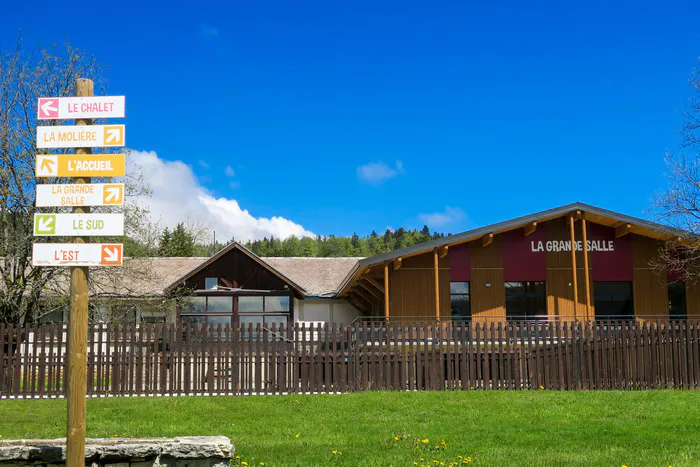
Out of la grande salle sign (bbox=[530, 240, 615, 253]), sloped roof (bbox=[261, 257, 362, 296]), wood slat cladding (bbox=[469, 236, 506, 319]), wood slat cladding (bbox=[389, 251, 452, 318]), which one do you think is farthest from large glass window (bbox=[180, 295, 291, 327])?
la grande salle sign (bbox=[530, 240, 615, 253])

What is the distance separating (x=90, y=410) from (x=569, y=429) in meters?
8.67

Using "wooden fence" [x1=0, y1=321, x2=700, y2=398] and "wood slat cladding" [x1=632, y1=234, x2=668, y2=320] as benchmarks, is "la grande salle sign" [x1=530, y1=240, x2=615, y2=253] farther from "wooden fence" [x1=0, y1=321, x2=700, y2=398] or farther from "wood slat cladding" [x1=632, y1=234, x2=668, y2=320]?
"wooden fence" [x1=0, y1=321, x2=700, y2=398]

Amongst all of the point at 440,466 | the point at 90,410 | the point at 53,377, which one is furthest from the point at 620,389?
the point at 53,377

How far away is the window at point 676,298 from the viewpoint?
24.8m

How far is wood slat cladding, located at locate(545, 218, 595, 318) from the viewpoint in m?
24.7

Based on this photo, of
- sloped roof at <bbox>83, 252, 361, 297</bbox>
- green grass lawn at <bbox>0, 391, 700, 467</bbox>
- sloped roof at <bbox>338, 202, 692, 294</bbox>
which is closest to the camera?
green grass lawn at <bbox>0, 391, 700, 467</bbox>

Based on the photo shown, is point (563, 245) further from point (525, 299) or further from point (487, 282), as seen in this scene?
point (487, 282)

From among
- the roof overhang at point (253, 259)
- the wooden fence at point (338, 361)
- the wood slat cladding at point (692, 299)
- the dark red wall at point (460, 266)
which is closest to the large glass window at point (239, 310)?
the roof overhang at point (253, 259)

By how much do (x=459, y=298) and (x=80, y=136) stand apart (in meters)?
19.7

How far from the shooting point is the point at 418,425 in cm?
1062

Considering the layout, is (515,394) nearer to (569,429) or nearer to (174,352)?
(569,429)

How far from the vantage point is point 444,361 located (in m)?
15.9

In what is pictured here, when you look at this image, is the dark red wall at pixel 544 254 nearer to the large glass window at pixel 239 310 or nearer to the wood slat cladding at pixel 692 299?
the wood slat cladding at pixel 692 299

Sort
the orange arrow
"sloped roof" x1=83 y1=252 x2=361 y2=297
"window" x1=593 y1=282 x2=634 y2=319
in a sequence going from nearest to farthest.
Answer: the orange arrow, "window" x1=593 y1=282 x2=634 y2=319, "sloped roof" x1=83 y1=252 x2=361 y2=297
